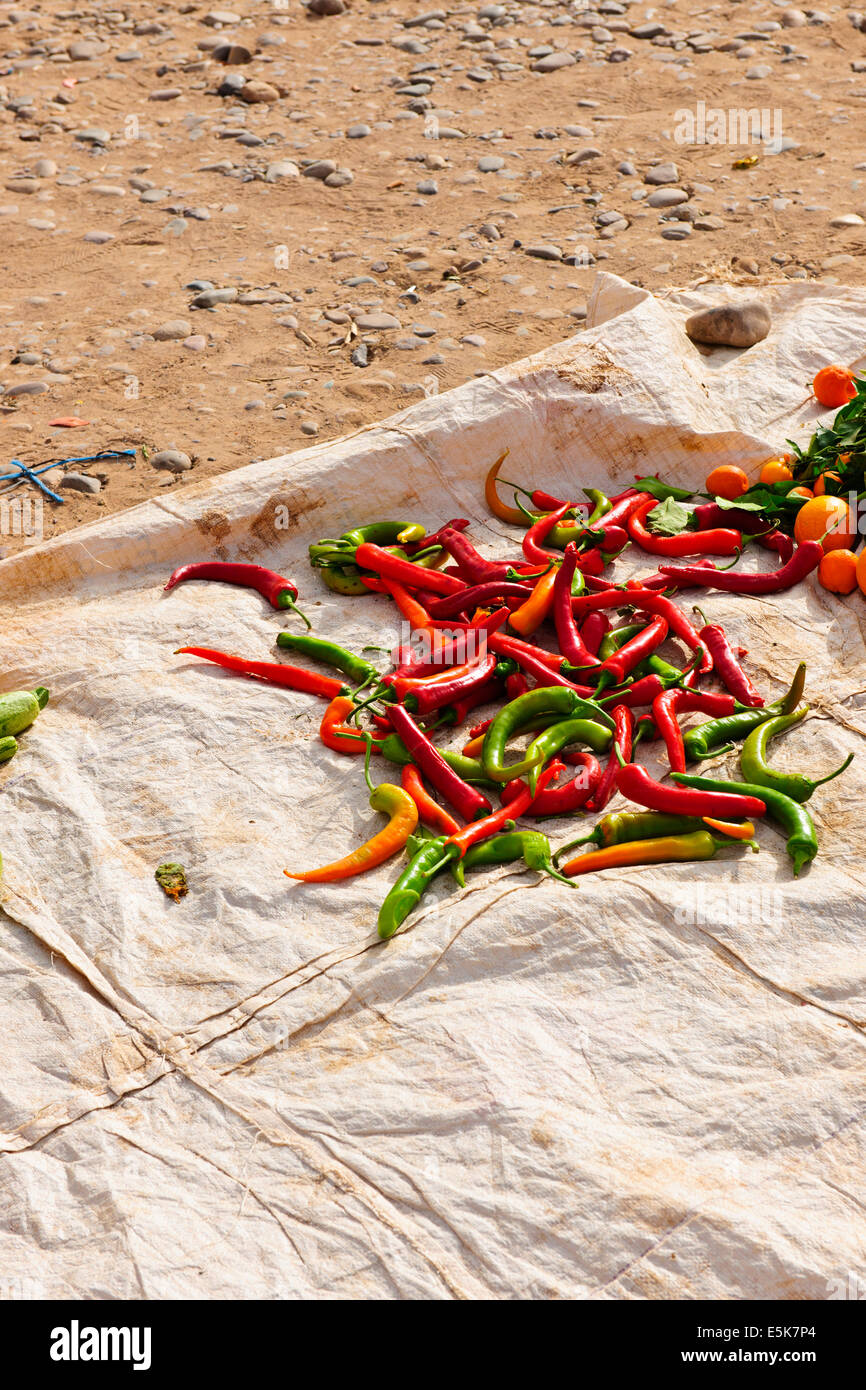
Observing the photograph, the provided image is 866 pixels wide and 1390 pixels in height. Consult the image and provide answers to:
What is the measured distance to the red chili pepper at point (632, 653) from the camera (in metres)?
4.23

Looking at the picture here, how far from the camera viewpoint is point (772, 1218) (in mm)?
2670

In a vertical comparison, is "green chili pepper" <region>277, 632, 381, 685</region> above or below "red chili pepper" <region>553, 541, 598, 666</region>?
below

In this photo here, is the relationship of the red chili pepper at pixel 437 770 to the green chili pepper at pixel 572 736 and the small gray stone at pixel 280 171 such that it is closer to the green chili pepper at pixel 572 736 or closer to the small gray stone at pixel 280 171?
the green chili pepper at pixel 572 736

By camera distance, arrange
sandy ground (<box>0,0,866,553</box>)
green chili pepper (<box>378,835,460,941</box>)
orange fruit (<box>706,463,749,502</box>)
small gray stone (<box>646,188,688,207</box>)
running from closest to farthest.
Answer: green chili pepper (<box>378,835,460,941</box>) < orange fruit (<box>706,463,749,502</box>) < sandy ground (<box>0,0,866,553</box>) < small gray stone (<box>646,188,688,207</box>)

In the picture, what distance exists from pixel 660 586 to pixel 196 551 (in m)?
1.98

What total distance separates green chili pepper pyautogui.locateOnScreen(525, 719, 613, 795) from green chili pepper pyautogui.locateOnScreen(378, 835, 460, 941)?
0.51 meters

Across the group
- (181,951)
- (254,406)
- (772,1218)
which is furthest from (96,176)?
(772,1218)

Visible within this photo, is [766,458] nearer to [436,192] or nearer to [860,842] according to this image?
[860,842]

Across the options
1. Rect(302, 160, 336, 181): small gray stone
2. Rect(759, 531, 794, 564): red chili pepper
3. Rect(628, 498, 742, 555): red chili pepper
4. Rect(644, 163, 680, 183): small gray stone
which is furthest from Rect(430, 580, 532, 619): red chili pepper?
Rect(302, 160, 336, 181): small gray stone

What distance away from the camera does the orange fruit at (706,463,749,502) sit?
5.29 meters

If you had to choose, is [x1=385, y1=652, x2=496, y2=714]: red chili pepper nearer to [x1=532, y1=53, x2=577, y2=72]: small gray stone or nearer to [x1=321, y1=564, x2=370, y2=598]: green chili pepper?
[x1=321, y1=564, x2=370, y2=598]: green chili pepper

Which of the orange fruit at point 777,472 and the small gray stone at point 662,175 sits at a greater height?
the small gray stone at point 662,175

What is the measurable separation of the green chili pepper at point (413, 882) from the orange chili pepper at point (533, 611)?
3.69 ft

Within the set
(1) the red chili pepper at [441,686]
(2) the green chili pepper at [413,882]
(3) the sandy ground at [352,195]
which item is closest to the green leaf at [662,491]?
(1) the red chili pepper at [441,686]
